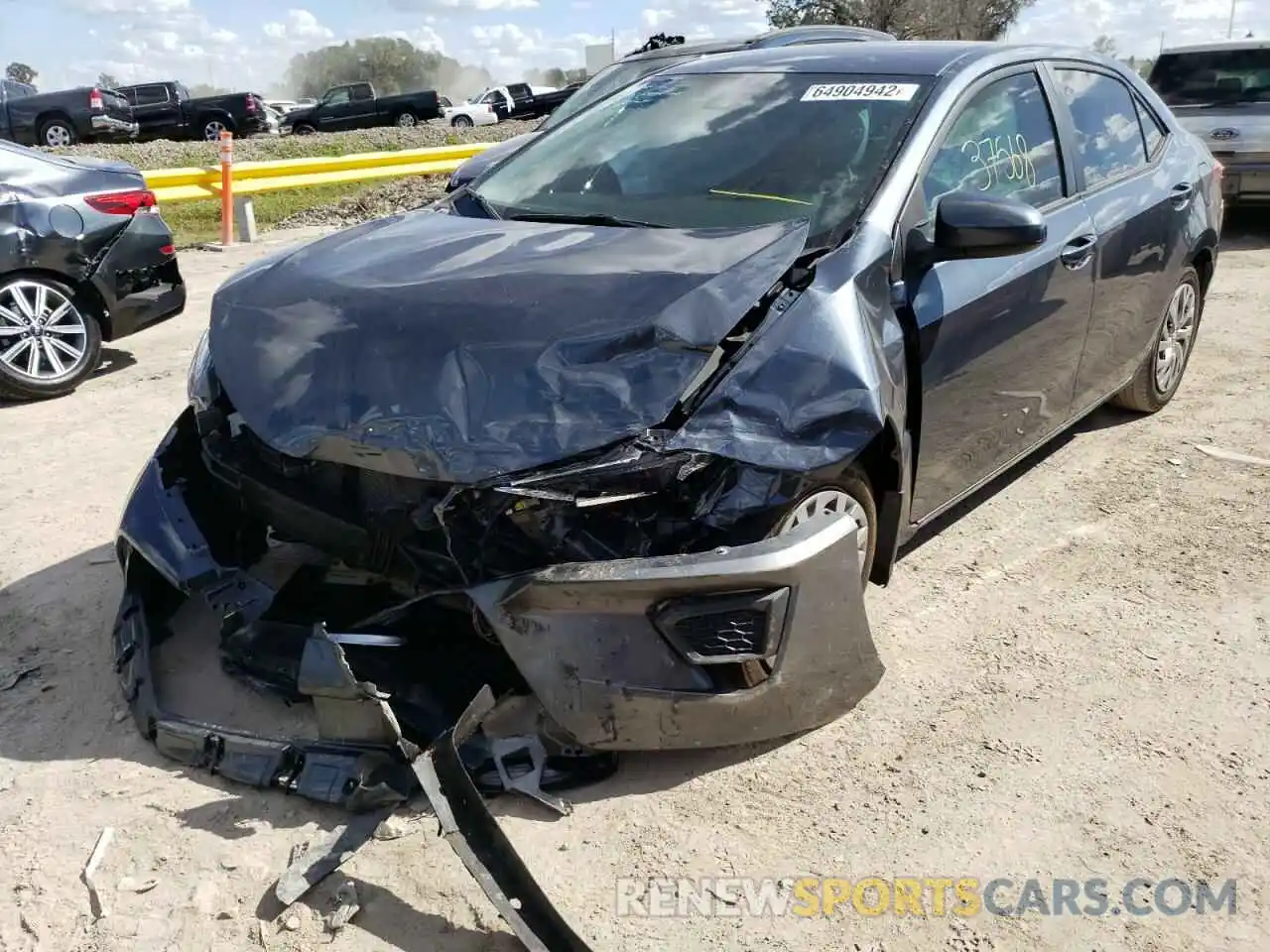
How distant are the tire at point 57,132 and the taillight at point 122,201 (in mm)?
19883

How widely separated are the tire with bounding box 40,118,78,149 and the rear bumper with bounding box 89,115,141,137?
48 centimetres

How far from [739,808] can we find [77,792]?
171 centimetres

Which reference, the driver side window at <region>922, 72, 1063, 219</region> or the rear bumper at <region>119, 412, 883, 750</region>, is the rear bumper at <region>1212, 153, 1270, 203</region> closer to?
the driver side window at <region>922, 72, 1063, 219</region>

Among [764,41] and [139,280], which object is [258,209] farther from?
[139,280]

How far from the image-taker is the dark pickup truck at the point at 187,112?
26828 millimetres

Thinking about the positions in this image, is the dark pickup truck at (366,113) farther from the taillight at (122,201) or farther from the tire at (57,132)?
the taillight at (122,201)

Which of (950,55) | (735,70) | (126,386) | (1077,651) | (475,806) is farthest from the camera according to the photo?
(126,386)

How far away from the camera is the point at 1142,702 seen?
3.13 m

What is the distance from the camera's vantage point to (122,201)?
6480mm

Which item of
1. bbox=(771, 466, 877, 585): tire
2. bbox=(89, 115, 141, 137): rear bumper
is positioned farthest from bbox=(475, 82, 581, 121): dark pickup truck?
bbox=(771, 466, 877, 585): tire

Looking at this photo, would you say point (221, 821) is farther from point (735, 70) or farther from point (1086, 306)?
point (1086, 306)

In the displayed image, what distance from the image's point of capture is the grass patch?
12.4 metres

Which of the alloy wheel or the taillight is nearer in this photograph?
the taillight

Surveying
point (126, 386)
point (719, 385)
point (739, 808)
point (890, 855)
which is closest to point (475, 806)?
point (739, 808)
